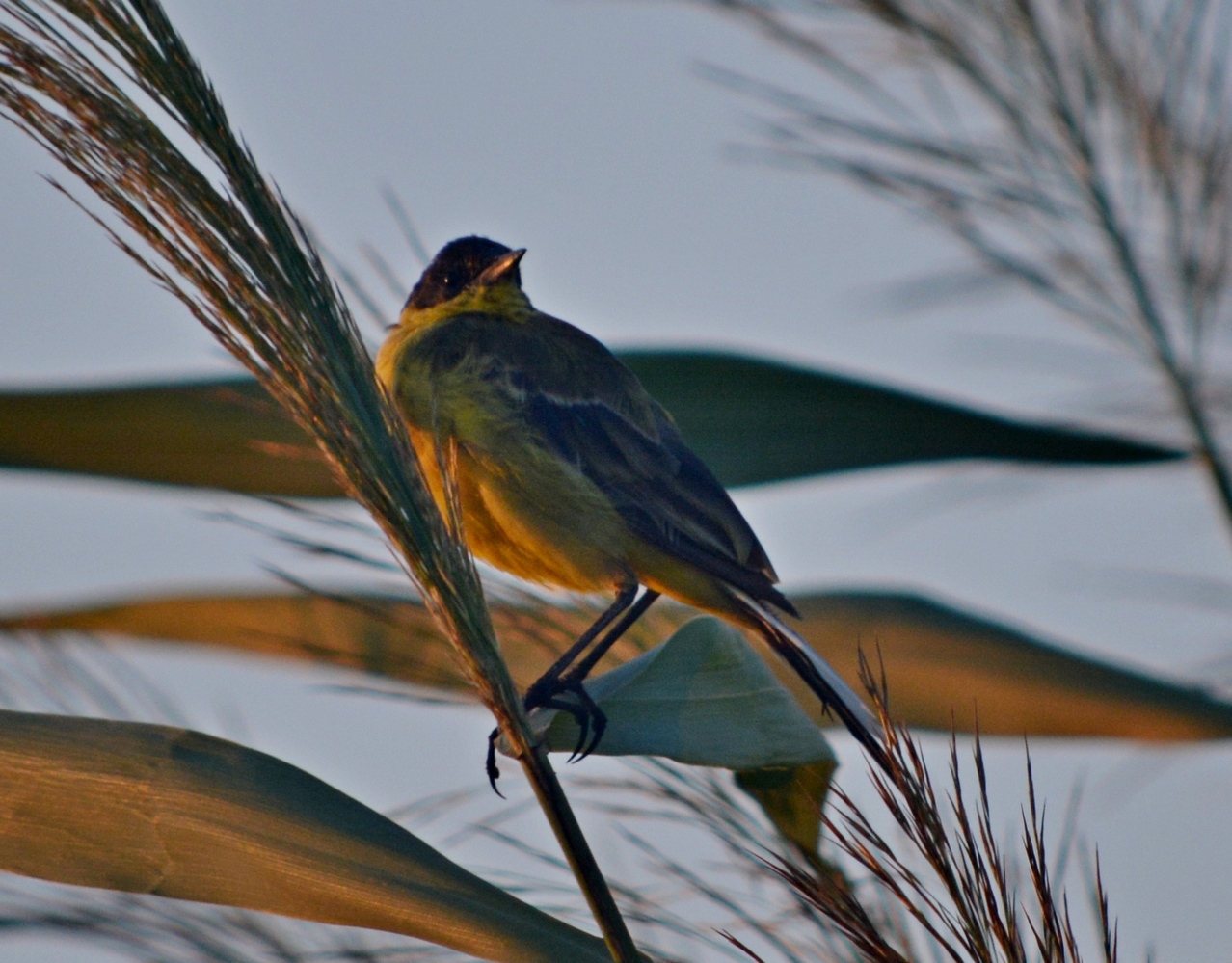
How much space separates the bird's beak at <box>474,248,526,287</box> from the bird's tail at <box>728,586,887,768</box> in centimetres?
93

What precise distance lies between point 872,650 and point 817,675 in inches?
4.6

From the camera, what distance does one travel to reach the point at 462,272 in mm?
3154

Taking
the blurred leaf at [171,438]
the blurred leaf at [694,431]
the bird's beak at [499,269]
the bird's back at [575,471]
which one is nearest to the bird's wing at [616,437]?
the bird's back at [575,471]

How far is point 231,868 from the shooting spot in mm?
1145

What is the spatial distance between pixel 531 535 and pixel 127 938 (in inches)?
46.9

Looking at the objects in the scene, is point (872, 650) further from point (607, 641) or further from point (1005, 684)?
point (607, 641)

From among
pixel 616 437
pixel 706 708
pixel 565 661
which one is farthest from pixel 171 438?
pixel 706 708

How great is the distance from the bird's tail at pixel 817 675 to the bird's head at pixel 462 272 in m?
1.10

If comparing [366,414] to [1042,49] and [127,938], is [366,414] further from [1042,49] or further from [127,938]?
[1042,49]

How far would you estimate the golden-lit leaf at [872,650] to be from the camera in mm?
1771

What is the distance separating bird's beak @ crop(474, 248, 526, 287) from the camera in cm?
285

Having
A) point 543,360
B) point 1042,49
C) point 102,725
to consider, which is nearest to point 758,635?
point 543,360

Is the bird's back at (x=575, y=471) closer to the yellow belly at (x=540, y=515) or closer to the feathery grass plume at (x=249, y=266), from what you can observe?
the yellow belly at (x=540, y=515)

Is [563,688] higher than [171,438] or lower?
lower
